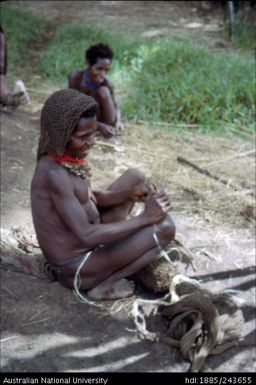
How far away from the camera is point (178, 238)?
432cm

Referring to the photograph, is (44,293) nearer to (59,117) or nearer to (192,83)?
(59,117)

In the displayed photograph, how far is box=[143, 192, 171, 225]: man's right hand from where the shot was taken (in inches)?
136

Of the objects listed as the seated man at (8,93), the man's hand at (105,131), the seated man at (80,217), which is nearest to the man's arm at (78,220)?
the seated man at (80,217)

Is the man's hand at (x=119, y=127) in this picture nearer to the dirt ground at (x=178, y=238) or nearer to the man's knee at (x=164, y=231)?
the dirt ground at (x=178, y=238)

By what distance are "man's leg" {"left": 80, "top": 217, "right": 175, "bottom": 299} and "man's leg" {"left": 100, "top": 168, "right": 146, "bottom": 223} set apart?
14.3 inches

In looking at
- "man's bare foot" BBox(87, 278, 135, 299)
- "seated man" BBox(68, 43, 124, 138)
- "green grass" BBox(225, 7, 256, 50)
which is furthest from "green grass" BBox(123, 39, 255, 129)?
"man's bare foot" BBox(87, 278, 135, 299)

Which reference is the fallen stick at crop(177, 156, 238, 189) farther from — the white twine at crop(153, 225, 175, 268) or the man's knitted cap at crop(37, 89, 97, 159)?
the man's knitted cap at crop(37, 89, 97, 159)

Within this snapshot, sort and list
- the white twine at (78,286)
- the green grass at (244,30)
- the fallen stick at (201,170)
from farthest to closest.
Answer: the green grass at (244,30) → the fallen stick at (201,170) → the white twine at (78,286)

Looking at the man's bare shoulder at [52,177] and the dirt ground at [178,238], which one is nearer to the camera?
the dirt ground at [178,238]

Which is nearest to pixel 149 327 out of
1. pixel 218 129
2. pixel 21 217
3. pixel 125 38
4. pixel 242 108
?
pixel 21 217

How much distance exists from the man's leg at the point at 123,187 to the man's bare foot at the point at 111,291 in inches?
18.1

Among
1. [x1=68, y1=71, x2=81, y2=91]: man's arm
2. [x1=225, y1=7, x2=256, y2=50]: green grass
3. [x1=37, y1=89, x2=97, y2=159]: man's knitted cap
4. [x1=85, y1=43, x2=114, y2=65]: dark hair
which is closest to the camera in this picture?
[x1=37, y1=89, x2=97, y2=159]: man's knitted cap

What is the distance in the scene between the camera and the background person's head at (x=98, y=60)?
19.5 feet

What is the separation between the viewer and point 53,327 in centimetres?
318
